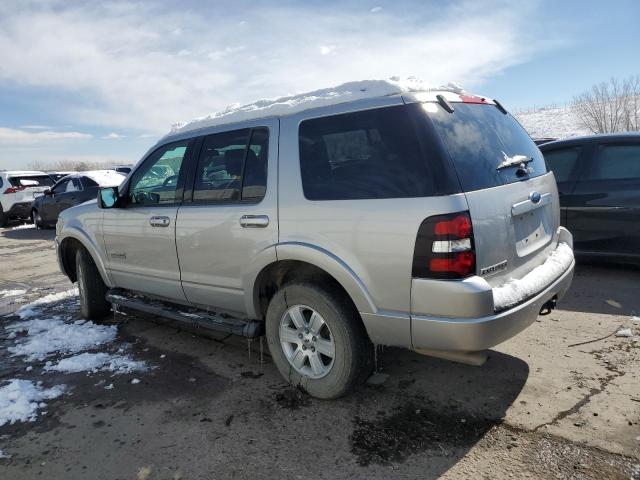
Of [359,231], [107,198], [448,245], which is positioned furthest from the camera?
[107,198]

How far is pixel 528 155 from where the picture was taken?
3383 mm

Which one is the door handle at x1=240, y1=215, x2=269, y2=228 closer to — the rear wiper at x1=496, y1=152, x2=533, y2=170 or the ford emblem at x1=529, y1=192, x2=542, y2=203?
the rear wiper at x1=496, y1=152, x2=533, y2=170

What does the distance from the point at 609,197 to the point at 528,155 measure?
102 inches

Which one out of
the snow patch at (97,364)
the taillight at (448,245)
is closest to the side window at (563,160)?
the taillight at (448,245)

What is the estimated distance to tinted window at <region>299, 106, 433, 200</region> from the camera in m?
2.67

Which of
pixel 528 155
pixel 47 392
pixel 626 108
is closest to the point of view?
pixel 528 155

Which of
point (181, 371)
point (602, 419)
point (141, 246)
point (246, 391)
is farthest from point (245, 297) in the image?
point (602, 419)

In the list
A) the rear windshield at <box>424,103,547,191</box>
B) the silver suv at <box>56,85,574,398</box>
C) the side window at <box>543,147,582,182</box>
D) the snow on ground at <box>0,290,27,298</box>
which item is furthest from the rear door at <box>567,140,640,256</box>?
the snow on ground at <box>0,290,27,298</box>

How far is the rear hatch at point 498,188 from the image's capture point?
2.64 meters

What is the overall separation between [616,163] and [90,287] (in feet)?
19.6

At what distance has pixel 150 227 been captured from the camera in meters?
4.17

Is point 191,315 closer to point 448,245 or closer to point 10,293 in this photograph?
point 448,245

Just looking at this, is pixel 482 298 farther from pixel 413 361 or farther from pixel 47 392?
pixel 47 392

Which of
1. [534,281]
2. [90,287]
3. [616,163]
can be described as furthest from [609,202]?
[90,287]
